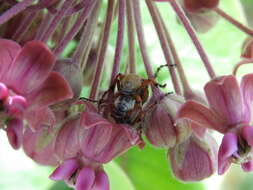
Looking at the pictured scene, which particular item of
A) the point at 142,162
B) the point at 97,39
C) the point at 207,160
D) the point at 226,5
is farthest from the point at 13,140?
the point at 226,5

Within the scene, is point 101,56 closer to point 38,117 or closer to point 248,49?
point 38,117

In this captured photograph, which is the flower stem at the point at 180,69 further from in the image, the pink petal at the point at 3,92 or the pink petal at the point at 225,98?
the pink petal at the point at 3,92

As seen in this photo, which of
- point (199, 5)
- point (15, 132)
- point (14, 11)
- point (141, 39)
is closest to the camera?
point (15, 132)

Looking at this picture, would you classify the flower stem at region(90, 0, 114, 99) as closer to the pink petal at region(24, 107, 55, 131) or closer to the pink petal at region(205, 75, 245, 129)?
the pink petal at region(24, 107, 55, 131)

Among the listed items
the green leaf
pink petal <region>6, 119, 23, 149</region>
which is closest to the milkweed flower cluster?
pink petal <region>6, 119, 23, 149</region>

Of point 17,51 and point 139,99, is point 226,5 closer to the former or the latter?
point 139,99

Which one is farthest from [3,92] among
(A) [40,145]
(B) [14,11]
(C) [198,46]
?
(C) [198,46]

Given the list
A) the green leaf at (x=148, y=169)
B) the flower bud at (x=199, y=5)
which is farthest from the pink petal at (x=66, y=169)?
the green leaf at (x=148, y=169)
